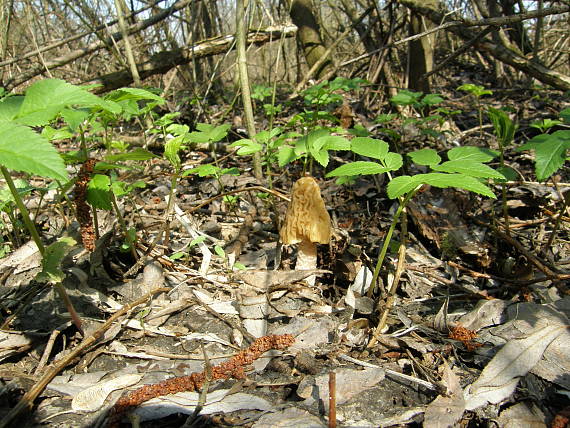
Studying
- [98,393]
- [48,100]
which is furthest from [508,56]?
[98,393]

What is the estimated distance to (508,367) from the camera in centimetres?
167

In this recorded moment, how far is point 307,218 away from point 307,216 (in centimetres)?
1

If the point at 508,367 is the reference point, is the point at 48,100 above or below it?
above

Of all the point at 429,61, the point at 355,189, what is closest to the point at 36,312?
the point at 355,189

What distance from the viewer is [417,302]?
2348mm

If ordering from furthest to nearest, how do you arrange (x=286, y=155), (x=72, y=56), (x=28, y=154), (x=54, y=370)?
1. (x=72, y=56)
2. (x=286, y=155)
3. (x=54, y=370)
4. (x=28, y=154)

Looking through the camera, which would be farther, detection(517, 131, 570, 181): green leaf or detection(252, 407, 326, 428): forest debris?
detection(517, 131, 570, 181): green leaf

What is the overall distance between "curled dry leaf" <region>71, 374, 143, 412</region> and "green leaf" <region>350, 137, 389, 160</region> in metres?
1.56

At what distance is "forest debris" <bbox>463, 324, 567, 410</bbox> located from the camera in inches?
61.7

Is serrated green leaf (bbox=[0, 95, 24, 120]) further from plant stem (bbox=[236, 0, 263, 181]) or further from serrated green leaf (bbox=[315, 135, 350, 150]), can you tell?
plant stem (bbox=[236, 0, 263, 181])

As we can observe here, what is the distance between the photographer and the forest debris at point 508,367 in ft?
5.15

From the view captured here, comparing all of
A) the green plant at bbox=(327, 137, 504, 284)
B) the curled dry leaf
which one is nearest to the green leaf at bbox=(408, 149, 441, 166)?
the green plant at bbox=(327, 137, 504, 284)

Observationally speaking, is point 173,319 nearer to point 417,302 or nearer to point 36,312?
point 36,312

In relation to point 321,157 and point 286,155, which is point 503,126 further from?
point 286,155
